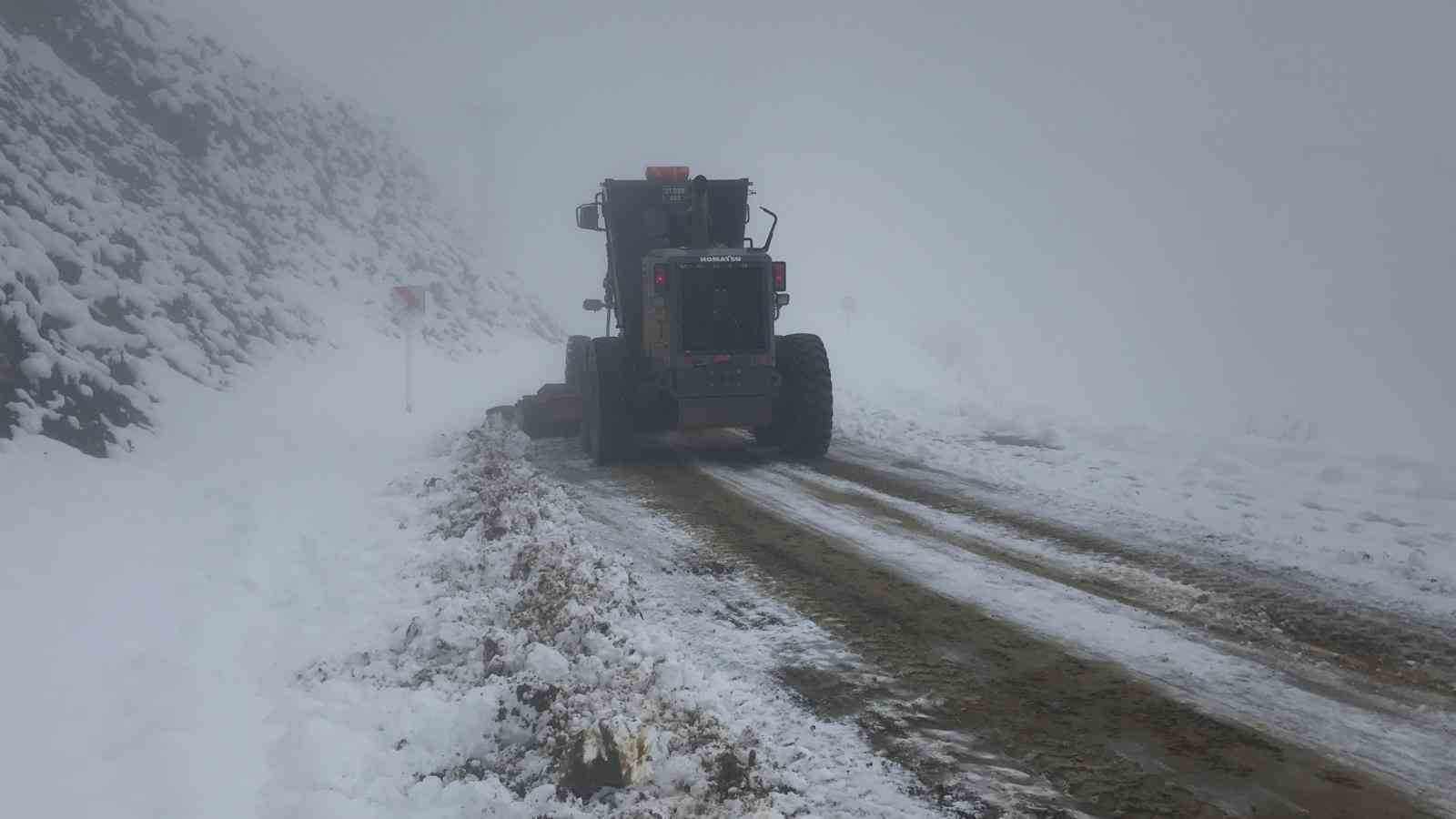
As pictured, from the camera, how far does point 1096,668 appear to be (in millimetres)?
3797

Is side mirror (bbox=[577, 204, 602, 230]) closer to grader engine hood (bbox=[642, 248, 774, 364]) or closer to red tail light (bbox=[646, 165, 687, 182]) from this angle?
red tail light (bbox=[646, 165, 687, 182])

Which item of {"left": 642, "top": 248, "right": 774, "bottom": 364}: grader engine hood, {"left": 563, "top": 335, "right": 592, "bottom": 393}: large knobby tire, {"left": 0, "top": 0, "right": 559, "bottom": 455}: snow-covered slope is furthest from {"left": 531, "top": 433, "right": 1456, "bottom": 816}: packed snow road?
{"left": 0, "top": 0, "right": 559, "bottom": 455}: snow-covered slope

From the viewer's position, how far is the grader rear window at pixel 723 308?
9.63 metres

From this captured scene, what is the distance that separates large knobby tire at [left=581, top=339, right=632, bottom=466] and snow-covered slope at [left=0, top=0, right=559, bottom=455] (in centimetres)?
520

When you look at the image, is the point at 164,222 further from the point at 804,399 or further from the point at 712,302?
the point at 804,399

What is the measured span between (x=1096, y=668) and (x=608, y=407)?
22.2 ft

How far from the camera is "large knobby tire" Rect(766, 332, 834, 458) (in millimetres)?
9758

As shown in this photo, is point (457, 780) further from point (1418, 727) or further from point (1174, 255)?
point (1174, 255)

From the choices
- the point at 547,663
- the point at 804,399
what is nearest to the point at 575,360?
the point at 804,399

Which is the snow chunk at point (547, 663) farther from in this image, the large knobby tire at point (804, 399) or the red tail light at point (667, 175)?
the red tail light at point (667, 175)

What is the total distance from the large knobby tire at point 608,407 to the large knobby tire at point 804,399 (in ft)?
6.35

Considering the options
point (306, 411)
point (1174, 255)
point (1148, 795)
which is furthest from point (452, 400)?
point (1174, 255)

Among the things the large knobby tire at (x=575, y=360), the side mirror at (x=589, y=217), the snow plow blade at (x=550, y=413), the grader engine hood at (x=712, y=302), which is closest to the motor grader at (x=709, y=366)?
the grader engine hood at (x=712, y=302)

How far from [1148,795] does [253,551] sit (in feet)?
21.4
